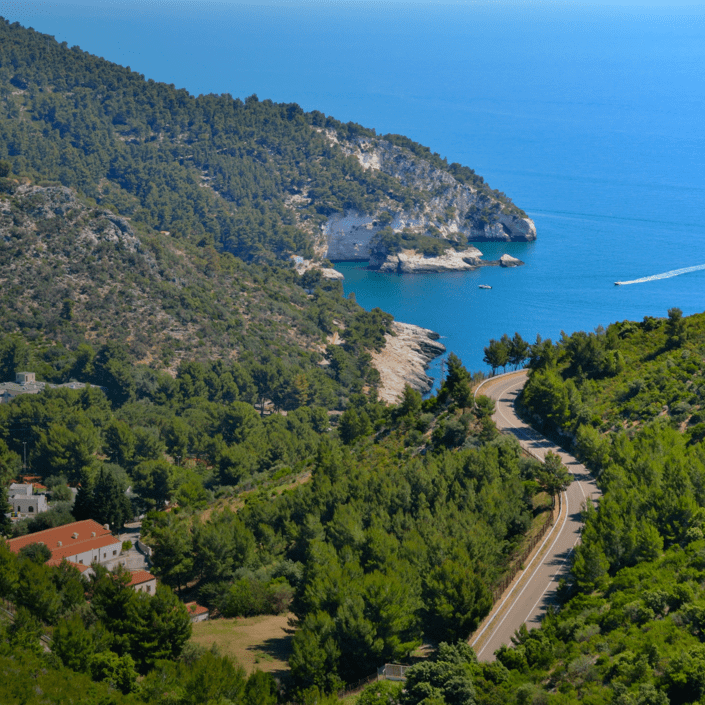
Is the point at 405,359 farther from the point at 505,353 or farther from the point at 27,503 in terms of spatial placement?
the point at 27,503

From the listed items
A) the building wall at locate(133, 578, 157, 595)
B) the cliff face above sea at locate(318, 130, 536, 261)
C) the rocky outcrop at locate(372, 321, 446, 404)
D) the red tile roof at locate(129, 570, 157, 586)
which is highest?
the cliff face above sea at locate(318, 130, 536, 261)

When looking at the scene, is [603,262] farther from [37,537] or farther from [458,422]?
[37,537]

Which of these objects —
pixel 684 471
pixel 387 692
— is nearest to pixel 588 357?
pixel 684 471

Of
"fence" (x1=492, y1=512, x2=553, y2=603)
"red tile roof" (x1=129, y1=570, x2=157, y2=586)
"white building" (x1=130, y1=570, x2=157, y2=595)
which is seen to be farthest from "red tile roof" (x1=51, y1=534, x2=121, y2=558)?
"fence" (x1=492, y1=512, x2=553, y2=603)

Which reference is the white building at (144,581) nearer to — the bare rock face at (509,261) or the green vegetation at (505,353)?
the green vegetation at (505,353)

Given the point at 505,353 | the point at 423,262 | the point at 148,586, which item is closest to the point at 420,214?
the point at 423,262

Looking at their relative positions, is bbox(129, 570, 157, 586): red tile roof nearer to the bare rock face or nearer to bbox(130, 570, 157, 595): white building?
bbox(130, 570, 157, 595): white building

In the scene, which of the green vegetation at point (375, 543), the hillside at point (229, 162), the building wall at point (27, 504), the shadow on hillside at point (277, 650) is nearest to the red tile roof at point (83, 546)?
the green vegetation at point (375, 543)
